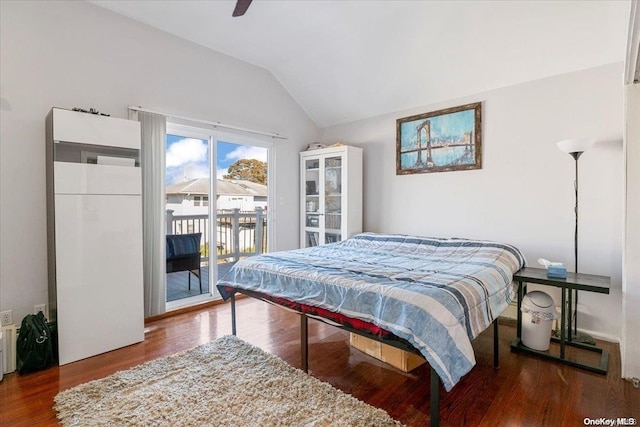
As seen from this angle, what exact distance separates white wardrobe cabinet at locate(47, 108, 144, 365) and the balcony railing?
107 centimetres

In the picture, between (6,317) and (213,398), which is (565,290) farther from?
(6,317)

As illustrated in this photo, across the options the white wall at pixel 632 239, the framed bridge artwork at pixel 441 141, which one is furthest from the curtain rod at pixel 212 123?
the white wall at pixel 632 239

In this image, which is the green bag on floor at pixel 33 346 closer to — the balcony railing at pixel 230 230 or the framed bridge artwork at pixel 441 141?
the balcony railing at pixel 230 230

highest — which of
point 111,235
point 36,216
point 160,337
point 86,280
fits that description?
point 36,216

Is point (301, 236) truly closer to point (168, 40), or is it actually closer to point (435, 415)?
point (168, 40)

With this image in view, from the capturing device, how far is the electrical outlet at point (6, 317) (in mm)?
2395

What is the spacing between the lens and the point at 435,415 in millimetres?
1544

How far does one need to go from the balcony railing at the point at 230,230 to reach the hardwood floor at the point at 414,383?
1.29 metres

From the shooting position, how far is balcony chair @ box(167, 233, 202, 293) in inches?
142

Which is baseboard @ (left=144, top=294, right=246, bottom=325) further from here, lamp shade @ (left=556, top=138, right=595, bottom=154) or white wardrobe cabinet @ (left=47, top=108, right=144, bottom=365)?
lamp shade @ (left=556, top=138, right=595, bottom=154)

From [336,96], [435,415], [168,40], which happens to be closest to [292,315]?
[435,415]

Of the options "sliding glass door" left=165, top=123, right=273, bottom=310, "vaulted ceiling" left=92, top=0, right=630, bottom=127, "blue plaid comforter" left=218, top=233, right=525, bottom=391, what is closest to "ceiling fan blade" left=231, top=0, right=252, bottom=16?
"vaulted ceiling" left=92, top=0, right=630, bottom=127

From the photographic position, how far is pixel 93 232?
251 cm

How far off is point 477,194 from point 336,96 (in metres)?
2.15
